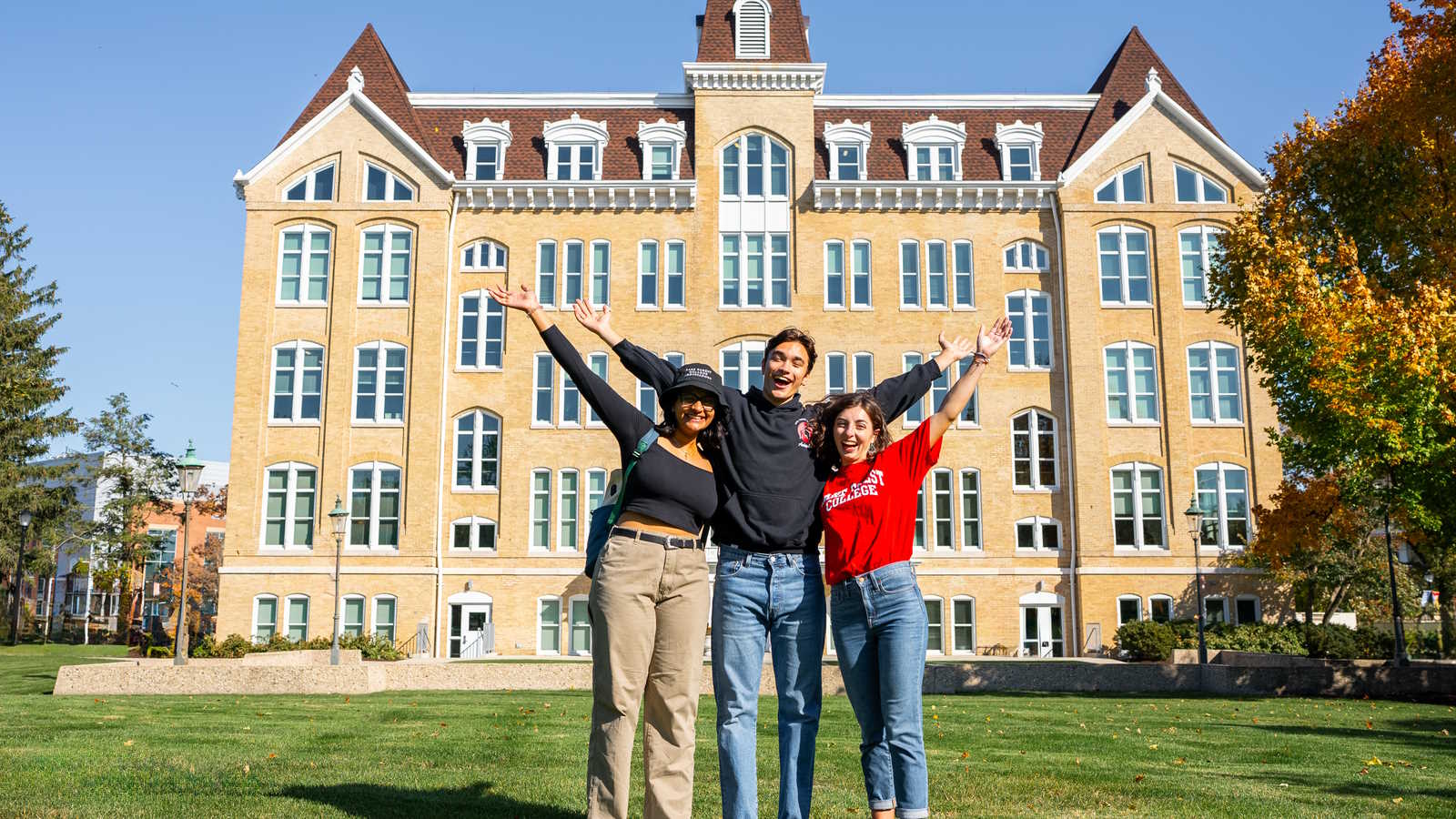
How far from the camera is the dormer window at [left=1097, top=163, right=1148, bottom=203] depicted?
121ft

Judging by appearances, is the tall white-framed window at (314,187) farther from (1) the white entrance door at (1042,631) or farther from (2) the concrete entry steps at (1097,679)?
(1) the white entrance door at (1042,631)

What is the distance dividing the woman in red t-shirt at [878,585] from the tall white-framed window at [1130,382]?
106ft

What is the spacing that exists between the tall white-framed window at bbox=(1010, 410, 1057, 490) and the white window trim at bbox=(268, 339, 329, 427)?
2161 cm

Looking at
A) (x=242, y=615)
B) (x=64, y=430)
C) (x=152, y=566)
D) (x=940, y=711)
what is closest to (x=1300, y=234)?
(x=940, y=711)

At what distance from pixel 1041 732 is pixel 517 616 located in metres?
24.7

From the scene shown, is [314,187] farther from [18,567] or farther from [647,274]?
[18,567]

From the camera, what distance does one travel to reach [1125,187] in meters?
37.0

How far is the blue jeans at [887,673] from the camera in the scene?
17.7 ft

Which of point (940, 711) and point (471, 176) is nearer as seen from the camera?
point (940, 711)

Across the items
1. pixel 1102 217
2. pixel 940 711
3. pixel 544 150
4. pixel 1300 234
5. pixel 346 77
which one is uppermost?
pixel 346 77

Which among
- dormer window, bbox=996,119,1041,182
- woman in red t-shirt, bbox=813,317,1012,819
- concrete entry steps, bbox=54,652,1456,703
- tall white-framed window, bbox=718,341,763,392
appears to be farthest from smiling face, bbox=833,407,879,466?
dormer window, bbox=996,119,1041,182

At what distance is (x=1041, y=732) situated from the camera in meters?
12.0

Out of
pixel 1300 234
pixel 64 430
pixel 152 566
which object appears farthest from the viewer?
pixel 152 566

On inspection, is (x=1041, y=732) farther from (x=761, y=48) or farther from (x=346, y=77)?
(x=346, y=77)
